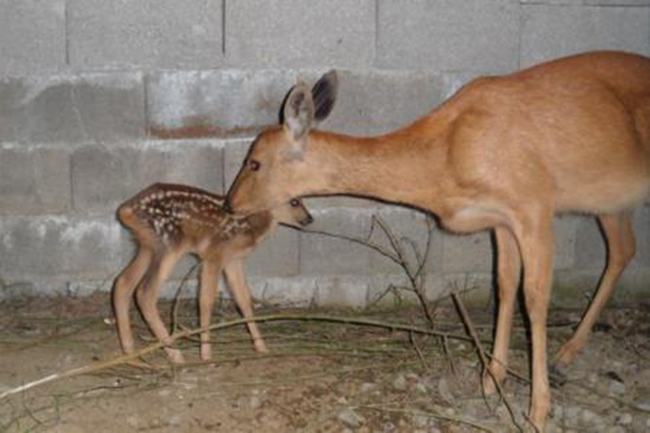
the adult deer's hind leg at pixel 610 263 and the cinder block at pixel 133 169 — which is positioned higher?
the cinder block at pixel 133 169

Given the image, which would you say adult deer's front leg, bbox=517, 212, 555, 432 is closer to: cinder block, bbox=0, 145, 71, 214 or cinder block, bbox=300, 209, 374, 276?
cinder block, bbox=300, 209, 374, 276

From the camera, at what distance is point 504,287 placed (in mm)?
5383

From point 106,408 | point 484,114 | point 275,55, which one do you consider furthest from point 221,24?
point 106,408

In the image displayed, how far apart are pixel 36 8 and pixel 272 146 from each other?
164 centimetres

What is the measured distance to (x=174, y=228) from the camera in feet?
17.7

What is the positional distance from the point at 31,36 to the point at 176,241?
4.55 ft

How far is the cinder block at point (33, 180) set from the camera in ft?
19.5

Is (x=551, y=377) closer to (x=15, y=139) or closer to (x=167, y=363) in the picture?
(x=167, y=363)

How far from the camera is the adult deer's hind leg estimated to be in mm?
5785

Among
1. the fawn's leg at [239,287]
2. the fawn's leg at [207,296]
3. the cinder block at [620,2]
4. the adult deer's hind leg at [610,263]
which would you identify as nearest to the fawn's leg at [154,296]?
Answer: the fawn's leg at [207,296]

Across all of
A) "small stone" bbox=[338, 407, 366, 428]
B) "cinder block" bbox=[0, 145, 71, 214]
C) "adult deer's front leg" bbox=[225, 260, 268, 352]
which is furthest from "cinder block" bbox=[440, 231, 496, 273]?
"cinder block" bbox=[0, 145, 71, 214]

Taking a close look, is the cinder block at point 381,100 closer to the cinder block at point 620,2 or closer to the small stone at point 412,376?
the cinder block at point 620,2

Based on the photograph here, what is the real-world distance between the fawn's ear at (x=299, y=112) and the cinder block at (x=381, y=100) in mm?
1135

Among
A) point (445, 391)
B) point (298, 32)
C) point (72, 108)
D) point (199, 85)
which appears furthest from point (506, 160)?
point (72, 108)
